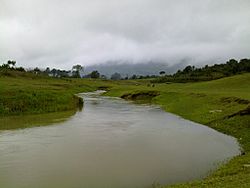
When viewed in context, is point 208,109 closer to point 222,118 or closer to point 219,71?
point 222,118

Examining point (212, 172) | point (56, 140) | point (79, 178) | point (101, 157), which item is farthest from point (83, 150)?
point (212, 172)

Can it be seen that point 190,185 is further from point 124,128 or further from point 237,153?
point 124,128

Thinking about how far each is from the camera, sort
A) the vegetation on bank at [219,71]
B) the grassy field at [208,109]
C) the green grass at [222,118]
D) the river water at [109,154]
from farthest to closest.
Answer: the vegetation on bank at [219,71]
the river water at [109,154]
the grassy field at [208,109]
the green grass at [222,118]

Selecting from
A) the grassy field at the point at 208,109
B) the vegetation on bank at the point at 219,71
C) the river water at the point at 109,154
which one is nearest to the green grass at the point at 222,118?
the grassy field at the point at 208,109

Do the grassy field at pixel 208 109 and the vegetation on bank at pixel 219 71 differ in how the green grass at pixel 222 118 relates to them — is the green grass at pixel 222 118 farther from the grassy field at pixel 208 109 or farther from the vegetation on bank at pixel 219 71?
the vegetation on bank at pixel 219 71

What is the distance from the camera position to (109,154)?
23781 millimetres

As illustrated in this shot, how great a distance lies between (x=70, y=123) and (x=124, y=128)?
698 centimetres

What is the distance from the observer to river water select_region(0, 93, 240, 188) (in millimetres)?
18359

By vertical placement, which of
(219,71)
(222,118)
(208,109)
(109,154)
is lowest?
(109,154)

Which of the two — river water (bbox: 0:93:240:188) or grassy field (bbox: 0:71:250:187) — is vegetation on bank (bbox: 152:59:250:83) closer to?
grassy field (bbox: 0:71:250:187)

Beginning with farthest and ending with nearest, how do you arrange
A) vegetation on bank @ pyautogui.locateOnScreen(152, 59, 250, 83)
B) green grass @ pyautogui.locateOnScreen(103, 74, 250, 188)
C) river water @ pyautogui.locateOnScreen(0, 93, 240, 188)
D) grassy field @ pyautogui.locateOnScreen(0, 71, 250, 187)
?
vegetation on bank @ pyautogui.locateOnScreen(152, 59, 250, 83)
river water @ pyautogui.locateOnScreen(0, 93, 240, 188)
grassy field @ pyautogui.locateOnScreen(0, 71, 250, 187)
green grass @ pyautogui.locateOnScreen(103, 74, 250, 188)

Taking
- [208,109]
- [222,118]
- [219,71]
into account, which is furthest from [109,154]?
[219,71]

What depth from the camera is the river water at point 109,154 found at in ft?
60.2

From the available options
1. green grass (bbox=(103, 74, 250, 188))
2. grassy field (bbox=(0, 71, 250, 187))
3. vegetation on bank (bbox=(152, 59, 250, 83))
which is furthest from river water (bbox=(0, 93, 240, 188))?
vegetation on bank (bbox=(152, 59, 250, 83))
